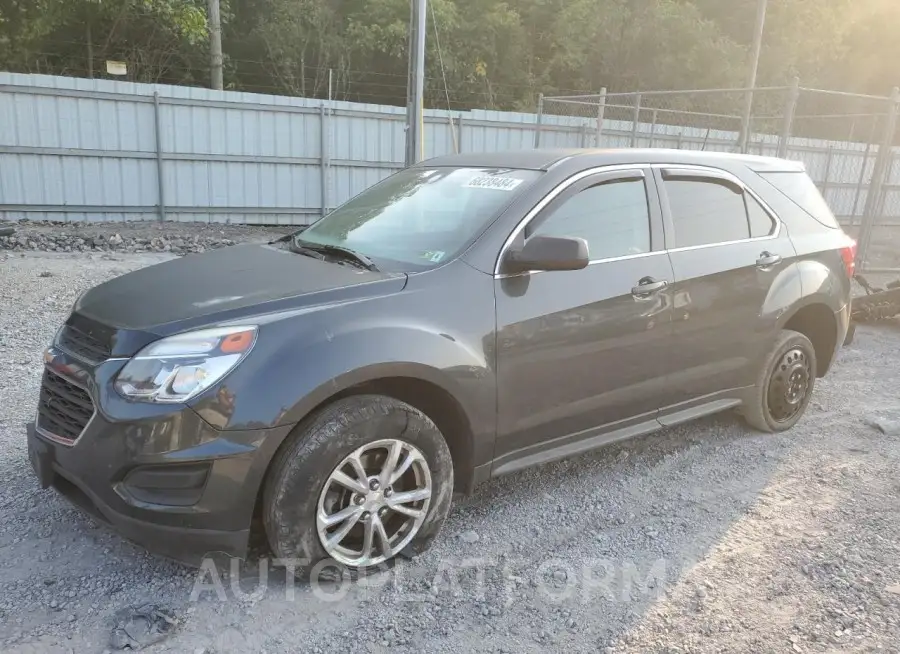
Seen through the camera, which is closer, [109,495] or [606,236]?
[109,495]

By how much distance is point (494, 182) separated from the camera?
3.73m

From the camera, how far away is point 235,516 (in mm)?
2729

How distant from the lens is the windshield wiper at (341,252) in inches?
134

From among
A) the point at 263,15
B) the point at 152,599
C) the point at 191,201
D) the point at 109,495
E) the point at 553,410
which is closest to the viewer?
the point at 109,495

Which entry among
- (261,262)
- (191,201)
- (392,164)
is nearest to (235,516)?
(261,262)

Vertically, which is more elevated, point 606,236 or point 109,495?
point 606,236

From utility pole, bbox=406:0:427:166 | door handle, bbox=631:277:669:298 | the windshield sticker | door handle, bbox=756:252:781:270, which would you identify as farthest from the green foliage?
door handle, bbox=631:277:669:298

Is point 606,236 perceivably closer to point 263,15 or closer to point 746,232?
point 746,232

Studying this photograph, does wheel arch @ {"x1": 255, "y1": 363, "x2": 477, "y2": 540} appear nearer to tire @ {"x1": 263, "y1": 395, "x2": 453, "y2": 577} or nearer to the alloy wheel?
tire @ {"x1": 263, "y1": 395, "x2": 453, "y2": 577}

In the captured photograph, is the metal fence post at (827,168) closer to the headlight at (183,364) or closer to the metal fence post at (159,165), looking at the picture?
the metal fence post at (159,165)

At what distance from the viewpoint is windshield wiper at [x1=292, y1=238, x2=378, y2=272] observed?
11.1ft

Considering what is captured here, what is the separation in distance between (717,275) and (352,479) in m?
2.36

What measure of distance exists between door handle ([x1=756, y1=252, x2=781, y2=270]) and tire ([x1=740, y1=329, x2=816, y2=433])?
501 mm

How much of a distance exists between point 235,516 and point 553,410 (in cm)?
152
